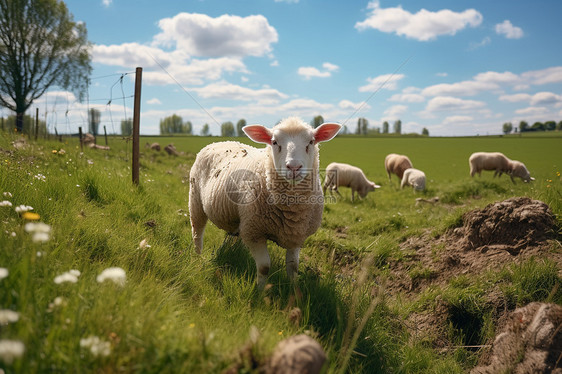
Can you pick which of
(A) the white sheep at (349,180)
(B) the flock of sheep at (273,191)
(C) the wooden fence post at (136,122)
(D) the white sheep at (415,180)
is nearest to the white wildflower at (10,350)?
(B) the flock of sheep at (273,191)

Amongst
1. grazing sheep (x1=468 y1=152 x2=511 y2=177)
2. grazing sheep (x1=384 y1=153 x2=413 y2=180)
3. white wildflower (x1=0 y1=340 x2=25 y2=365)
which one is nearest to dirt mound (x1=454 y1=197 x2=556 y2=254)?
white wildflower (x1=0 y1=340 x2=25 y2=365)

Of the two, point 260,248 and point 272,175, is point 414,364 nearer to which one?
point 260,248

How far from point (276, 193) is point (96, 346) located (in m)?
2.52

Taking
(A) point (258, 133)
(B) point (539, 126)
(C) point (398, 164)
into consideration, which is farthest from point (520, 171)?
(B) point (539, 126)

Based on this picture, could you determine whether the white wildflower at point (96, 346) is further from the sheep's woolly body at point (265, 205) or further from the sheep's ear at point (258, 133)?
the sheep's ear at point (258, 133)

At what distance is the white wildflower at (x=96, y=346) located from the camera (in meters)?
1.47

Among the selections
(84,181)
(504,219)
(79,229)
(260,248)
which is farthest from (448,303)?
(84,181)

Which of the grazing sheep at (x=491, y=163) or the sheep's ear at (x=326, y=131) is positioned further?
the grazing sheep at (x=491, y=163)

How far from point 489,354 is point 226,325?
107 inches

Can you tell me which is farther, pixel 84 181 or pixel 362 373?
pixel 84 181

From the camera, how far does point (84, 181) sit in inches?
194

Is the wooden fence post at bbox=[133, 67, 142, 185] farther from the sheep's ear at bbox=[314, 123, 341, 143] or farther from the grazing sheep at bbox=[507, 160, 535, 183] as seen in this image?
the grazing sheep at bbox=[507, 160, 535, 183]

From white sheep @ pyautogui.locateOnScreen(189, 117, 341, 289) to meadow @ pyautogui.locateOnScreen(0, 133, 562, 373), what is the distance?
41cm

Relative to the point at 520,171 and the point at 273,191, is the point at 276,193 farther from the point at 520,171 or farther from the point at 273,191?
the point at 520,171
